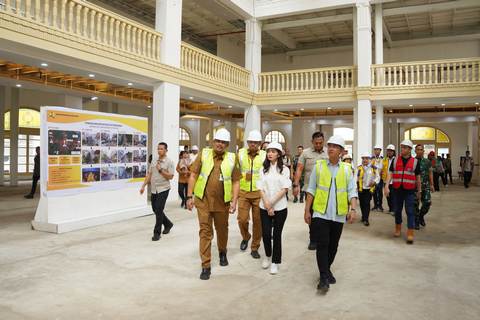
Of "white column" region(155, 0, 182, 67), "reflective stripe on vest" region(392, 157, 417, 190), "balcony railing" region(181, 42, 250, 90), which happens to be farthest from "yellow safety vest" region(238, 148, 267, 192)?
"balcony railing" region(181, 42, 250, 90)

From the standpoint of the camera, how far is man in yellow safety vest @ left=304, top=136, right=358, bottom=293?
152 inches

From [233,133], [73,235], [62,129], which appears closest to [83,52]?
[62,129]

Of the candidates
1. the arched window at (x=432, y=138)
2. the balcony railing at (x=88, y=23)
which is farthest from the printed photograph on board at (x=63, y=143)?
the arched window at (x=432, y=138)

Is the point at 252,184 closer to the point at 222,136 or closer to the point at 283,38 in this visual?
the point at 222,136

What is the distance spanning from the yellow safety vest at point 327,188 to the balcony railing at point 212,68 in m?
8.11

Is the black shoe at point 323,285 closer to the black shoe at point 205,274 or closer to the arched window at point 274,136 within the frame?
the black shoe at point 205,274

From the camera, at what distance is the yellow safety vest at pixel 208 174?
4297 mm

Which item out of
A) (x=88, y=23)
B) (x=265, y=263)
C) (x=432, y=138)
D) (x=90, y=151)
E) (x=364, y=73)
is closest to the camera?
(x=265, y=263)

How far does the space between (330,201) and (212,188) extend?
127 centimetres

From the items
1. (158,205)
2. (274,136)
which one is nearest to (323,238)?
(158,205)

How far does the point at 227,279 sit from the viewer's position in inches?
165

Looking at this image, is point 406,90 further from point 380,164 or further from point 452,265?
point 452,265

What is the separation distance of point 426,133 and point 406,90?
13506mm

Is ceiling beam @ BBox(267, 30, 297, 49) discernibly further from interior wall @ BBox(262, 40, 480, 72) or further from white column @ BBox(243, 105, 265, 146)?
white column @ BBox(243, 105, 265, 146)
